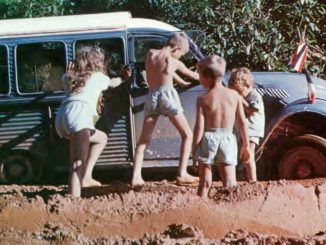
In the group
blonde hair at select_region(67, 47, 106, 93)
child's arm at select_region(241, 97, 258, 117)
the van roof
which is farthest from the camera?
the van roof

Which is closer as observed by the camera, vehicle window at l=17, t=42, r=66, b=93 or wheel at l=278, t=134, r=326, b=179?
wheel at l=278, t=134, r=326, b=179

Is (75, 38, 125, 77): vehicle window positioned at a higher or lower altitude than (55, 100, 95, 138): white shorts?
higher

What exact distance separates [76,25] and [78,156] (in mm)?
2305

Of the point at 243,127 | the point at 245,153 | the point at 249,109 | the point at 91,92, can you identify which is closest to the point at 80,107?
the point at 91,92

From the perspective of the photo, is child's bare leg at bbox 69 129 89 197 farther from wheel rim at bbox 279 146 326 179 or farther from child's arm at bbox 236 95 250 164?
wheel rim at bbox 279 146 326 179

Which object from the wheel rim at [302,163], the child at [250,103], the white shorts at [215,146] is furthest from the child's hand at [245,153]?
the wheel rim at [302,163]

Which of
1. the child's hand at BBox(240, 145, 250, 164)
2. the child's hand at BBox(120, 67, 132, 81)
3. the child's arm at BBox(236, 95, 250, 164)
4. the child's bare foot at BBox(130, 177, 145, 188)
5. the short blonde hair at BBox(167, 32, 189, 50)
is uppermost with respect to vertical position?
the short blonde hair at BBox(167, 32, 189, 50)

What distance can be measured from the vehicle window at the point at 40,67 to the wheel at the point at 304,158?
2.76 metres

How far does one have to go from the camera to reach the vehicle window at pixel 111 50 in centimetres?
838

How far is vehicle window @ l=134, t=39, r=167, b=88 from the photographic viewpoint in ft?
27.4

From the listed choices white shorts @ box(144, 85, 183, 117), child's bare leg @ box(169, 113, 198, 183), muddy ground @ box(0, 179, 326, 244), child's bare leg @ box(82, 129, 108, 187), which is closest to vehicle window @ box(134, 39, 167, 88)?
white shorts @ box(144, 85, 183, 117)

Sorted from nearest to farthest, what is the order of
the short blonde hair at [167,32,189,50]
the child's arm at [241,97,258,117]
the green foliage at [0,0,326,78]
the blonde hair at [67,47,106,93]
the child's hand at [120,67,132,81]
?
the blonde hair at [67,47,106,93]
the short blonde hair at [167,32,189,50]
the child's arm at [241,97,258,117]
the child's hand at [120,67,132,81]
the green foliage at [0,0,326,78]

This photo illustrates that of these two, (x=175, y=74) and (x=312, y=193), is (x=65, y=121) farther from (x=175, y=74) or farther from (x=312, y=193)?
(x=312, y=193)

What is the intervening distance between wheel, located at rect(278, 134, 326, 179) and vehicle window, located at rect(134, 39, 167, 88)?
1825 mm
